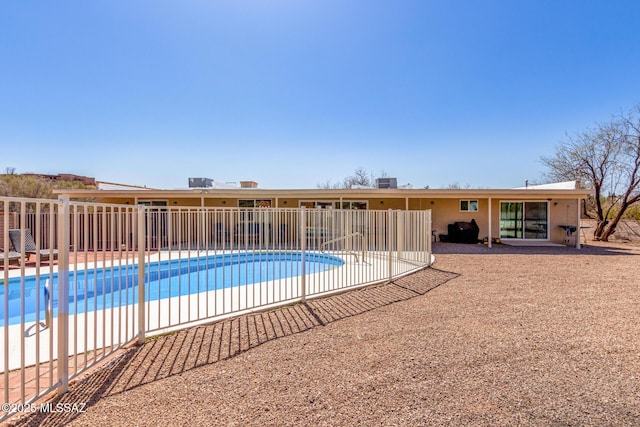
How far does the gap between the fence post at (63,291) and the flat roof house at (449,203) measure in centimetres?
1095

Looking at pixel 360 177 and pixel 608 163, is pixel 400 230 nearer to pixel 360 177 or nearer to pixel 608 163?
pixel 608 163

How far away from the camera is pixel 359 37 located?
36.0ft

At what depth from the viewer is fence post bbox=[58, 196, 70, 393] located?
2646 mm

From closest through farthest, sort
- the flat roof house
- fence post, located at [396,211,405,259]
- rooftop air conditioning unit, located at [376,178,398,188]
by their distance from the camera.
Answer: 1. fence post, located at [396,211,405,259]
2. the flat roof house
3. rooftop air conditioning unit, located at [376,178,398,188]

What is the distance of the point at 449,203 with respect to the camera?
15555 mm

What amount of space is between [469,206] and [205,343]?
14837mm

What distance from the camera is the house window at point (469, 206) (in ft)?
50.7

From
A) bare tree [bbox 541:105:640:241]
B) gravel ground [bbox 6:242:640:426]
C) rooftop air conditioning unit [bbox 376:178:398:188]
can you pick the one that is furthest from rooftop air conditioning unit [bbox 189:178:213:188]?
bare tree [bbox 541:105:640:241]

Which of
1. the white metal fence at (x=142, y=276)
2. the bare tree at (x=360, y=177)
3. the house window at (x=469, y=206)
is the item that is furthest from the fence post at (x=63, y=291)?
the bare tree at (x=360, y=177)

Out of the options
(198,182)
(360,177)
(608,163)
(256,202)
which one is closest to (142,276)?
(256,202)

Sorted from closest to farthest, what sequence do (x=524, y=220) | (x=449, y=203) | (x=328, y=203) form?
(x=524, y=220) → (x=328, y=203) → (x=449, y=203)

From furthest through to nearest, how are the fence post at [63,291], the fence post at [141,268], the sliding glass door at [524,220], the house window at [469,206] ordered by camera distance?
the house window at [469,206] → the sliding glass door at [524,220] → the fence post at [141,268] → the fence post at [63,291]

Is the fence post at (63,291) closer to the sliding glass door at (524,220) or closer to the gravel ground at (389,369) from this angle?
the gravel ground at (389,369)

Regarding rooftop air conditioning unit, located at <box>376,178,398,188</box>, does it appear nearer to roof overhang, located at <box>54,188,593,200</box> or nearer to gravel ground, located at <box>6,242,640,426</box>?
roof overhang, located at <box>54,188,593,200</box>
